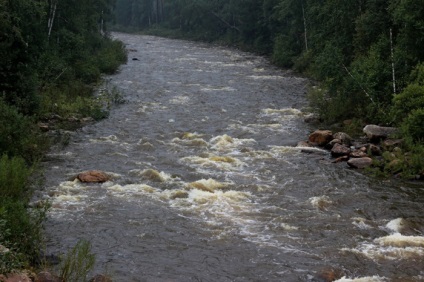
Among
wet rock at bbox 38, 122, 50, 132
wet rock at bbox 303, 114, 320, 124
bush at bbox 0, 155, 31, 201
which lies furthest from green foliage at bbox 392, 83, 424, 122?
wet rock at bbox 38, 122, 50, 132

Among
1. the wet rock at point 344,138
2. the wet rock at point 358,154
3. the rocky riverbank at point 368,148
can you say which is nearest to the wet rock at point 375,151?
the rocky riverbank at point 368,148

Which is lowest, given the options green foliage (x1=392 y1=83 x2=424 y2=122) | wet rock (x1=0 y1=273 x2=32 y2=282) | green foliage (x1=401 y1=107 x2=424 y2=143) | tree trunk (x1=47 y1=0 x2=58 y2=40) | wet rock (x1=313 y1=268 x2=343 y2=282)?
wet rock (x1=313 y1=268 x2=343 y2=282)

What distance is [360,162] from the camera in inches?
757

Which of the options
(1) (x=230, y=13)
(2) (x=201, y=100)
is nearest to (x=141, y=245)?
(2) (x=201, y=100)

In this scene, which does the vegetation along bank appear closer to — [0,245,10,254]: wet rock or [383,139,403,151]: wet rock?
[0,245,10,254]: wet rock

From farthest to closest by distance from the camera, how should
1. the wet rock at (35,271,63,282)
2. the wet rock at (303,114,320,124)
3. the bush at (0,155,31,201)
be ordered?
the wet rock at (303,114,320,124) < the bush at (0,155,31,201) < the wet rock at (35,271,63,282)

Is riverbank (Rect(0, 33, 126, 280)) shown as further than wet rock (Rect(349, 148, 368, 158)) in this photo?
No

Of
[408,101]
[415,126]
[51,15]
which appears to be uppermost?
[51,15]

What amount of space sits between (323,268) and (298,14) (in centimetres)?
3960

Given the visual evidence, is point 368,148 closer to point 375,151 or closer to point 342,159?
point 375,151

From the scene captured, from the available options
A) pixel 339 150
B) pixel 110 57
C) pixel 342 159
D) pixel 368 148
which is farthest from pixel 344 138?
pixel 110 57

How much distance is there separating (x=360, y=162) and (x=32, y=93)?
47.3 feet

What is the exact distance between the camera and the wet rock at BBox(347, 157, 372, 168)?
19109 millimetres

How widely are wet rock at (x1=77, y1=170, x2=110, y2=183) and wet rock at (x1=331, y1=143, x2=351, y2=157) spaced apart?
30.0 feet
